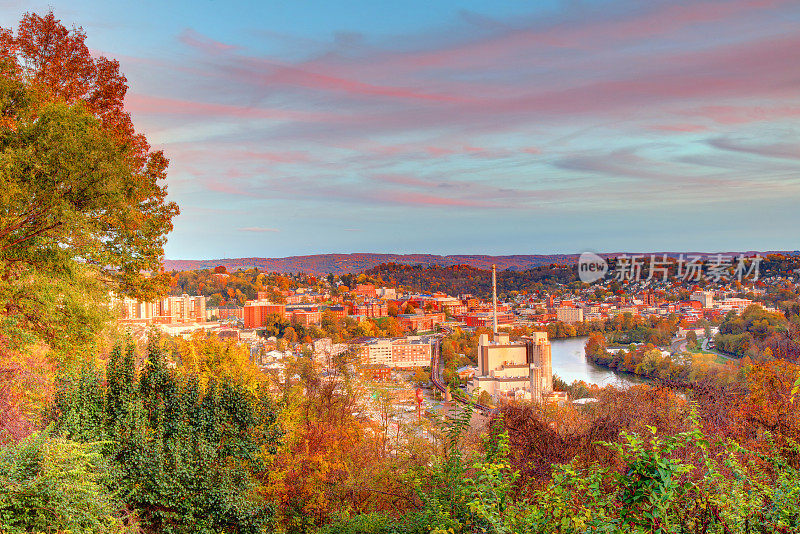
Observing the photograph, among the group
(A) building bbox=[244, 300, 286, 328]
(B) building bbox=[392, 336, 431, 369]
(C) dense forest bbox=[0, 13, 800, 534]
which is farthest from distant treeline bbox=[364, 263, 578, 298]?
(C) dense forest bbox=[0, 13, 800, 534]

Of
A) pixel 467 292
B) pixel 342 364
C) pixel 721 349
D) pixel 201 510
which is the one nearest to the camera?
pixel 201 510

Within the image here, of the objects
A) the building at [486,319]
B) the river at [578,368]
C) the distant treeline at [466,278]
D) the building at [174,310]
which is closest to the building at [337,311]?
the building at [174,310]

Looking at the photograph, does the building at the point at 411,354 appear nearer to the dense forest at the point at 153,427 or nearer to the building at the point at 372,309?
the building at the point at 372,309

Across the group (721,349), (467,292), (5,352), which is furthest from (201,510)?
(467,292)

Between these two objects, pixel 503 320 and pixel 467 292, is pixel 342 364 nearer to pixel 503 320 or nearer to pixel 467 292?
pixel 503 320

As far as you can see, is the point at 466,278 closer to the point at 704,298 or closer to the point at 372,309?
the point at 372,309
